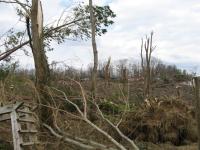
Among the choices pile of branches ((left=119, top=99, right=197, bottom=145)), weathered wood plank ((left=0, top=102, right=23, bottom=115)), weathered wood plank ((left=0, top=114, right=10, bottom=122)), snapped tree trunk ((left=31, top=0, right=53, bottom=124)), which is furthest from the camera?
pile of branches ((left=119, top=99, right=197, bottom=145))

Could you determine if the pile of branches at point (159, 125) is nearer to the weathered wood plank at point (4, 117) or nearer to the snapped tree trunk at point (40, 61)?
the snapped tree trunk at point (40, 61)

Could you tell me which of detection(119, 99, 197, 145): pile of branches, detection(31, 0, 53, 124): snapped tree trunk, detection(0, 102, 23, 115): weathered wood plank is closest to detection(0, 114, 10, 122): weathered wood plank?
detection(0, 102, 23, 115): weathered wood plank

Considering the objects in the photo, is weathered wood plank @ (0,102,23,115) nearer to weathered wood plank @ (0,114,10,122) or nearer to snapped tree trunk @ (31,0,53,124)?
weathered wood plank @ (0,114,10,122)

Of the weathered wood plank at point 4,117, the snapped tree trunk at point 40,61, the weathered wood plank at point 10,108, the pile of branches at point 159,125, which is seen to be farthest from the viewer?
the pile of branches at point 159,125

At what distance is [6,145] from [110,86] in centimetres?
695

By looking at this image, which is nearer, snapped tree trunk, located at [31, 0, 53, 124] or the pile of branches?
snapped tree trunk, located at [31, 0, 53, 124]

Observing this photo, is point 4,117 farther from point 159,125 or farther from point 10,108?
point 159,125

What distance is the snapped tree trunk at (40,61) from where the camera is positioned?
9539mm

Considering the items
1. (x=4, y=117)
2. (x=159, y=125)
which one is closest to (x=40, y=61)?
(x=4, y=117)

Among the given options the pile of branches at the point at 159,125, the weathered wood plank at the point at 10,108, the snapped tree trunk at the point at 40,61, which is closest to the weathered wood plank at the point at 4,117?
the weathered wood plank at the point at 10,108

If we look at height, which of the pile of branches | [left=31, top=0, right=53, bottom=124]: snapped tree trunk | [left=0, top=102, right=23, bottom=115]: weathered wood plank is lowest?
the pile of branches

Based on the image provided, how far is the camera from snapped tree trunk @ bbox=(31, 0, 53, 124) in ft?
31.3

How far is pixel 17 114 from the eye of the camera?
8.35 meters

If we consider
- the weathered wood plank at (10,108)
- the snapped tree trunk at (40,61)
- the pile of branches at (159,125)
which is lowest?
the pile of branches at (159,125)
